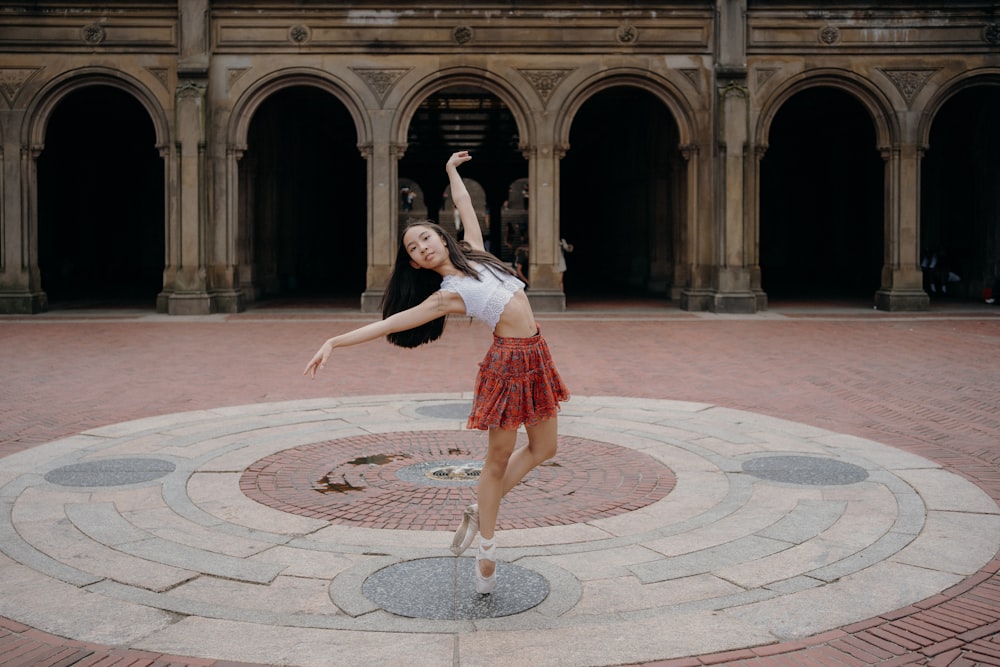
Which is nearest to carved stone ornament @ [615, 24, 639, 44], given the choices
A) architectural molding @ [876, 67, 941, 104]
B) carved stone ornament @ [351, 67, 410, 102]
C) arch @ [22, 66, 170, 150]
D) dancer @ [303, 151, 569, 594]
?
carved stone ornament @ [351, 67, 410, 102]

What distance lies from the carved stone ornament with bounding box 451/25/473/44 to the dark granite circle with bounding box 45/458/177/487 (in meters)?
17.5

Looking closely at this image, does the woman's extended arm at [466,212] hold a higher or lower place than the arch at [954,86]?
lower

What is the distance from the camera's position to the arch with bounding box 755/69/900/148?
2309cm

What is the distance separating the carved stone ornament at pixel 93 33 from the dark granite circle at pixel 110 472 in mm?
18216

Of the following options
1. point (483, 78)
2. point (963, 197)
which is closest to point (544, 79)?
point (483, 78)

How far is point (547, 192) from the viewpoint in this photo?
2322 centimetres

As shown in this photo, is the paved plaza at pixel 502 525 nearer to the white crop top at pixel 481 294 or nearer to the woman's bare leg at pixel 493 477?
the woman's bare leg at pixel 493 477

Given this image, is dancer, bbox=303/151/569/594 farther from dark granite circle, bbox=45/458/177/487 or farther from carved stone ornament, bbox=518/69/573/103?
carved stone ornament, bbox=518/69/573/103

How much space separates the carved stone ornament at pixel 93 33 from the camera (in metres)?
22.6

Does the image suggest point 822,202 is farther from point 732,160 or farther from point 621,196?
point 732,160

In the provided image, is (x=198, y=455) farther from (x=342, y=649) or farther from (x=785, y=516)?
(x=785, y=516)

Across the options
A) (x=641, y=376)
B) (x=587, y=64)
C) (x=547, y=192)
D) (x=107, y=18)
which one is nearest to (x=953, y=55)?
(x=587, y=64)

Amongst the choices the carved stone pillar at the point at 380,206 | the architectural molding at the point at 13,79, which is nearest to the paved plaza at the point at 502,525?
the carved stone pillar at the point at 380,206

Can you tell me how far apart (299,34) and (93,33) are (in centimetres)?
475
